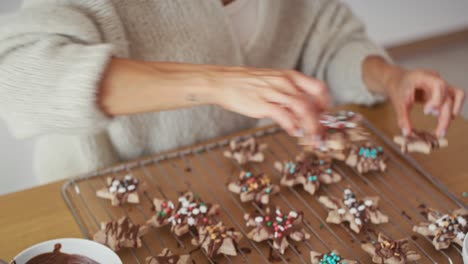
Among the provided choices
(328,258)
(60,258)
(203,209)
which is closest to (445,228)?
(328,258)

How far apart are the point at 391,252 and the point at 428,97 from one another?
1.49ft

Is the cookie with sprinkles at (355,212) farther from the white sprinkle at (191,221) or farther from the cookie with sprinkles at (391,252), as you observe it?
the white sprinkle at (191,221)

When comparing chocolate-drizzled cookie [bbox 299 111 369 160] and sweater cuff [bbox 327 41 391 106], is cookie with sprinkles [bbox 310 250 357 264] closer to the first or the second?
chocolate-drizzled cookie [bbox 299 111 369 160]

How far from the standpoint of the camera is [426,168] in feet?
3.90

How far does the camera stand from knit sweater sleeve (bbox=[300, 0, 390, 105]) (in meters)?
1.48

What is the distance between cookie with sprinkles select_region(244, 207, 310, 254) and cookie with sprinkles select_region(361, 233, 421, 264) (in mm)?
119

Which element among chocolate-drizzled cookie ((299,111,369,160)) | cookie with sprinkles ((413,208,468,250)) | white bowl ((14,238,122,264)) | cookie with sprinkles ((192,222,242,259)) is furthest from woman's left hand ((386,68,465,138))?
white bowl ((14,238,122,264))

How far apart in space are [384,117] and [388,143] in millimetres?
129

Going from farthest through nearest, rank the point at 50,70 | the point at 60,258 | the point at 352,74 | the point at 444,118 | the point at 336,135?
the point at 352,74
the point at 444,118
the point at 336,135
the point at 50,70
the point at 60,258

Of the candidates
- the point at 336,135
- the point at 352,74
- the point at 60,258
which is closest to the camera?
the point at 60,258

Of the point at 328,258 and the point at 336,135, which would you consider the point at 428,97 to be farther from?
the point at 328,258

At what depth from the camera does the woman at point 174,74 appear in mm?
958

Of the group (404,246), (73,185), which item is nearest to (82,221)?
(73,185)

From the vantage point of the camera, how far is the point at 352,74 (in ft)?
4.80
